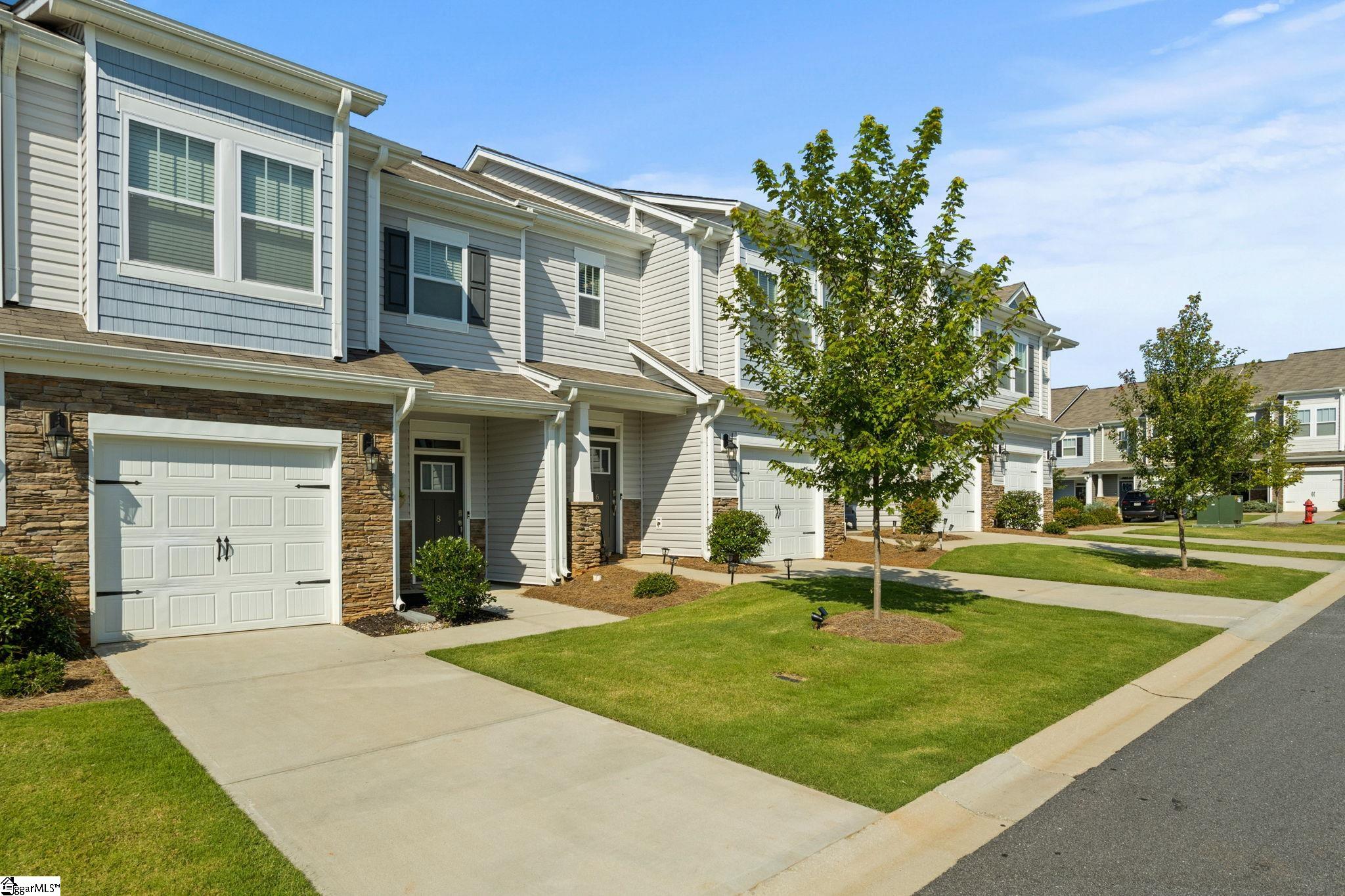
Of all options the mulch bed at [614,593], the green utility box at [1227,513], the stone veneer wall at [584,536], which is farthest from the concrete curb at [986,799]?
the green utility box at [1227,513]

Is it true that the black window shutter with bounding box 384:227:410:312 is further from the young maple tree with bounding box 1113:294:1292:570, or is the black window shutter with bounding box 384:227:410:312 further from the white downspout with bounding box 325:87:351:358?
the young maple tree with bounding box 1113:294:1292:570

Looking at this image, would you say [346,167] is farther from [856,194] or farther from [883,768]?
[883,768]

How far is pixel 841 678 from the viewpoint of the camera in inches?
324

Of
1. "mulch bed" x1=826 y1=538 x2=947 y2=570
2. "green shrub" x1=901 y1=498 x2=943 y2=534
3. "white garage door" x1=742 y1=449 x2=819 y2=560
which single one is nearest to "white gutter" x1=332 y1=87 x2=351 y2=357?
"white garage door" x1=742 y1=449 x2=819 y2=560

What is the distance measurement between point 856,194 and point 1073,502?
87.4 feet

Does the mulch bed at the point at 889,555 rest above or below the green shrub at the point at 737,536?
below

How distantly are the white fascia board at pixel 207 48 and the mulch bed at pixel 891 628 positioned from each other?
10064 mm

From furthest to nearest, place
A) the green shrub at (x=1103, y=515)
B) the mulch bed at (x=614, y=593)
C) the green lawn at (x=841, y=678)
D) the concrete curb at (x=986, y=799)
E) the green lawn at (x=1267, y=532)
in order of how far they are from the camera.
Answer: the green shrub at (x=1103, y=515) → the green lawn at (x=1267, y=532) → the mulch bed at (x=614, y=593) → the green lawn at (x=841, y=678) → the concrete curb at (x=986, y=799)

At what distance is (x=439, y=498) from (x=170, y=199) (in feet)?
23.3

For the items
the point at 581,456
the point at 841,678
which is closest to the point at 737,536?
the point at 581,456

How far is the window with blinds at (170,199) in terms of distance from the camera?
400 inches

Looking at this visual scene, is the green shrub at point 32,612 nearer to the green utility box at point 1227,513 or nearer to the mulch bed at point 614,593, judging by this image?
the mulch bed at point 614,593

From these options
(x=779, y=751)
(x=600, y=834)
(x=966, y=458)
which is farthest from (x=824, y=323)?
(x=600, y=834)

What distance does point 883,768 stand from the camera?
5.86m
